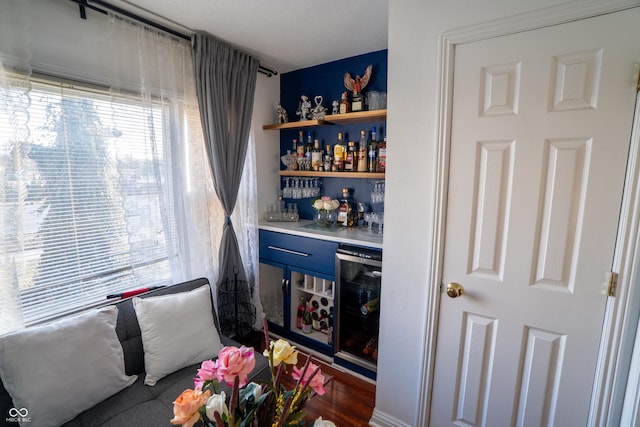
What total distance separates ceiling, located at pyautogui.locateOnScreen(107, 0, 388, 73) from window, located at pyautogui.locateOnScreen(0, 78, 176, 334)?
1.78 feet

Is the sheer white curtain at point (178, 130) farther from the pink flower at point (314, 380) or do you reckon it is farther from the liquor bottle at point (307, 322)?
the pink flower at point (314, 380)

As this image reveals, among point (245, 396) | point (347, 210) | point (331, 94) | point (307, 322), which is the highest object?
point (331, 94)

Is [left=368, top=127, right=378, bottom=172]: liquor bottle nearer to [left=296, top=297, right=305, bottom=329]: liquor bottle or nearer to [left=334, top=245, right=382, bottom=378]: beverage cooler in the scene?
[left=334, top=245, right=382, bottom=378]: beverage cooler

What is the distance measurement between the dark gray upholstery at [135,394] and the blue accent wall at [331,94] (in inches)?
59.0

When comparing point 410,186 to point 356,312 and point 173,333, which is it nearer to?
point 356,312

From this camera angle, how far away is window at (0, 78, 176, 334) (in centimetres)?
137

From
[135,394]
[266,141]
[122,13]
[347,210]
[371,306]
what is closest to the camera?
[135,394]

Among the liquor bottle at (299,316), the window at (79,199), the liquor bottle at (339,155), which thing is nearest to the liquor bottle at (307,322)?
the liquor bottle at (299,316)

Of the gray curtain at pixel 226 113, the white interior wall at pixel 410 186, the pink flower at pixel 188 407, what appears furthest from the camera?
the gray curtain at pixel 226 113

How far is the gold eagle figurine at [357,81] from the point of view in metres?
2.20

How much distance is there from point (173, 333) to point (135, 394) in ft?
0.96

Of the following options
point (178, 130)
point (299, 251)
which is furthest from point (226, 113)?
point (299, 251)

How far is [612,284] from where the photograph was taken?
1.08 metres

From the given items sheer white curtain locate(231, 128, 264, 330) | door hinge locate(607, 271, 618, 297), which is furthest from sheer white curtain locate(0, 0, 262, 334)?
door hinge locate(607, 271, 618, 297)
